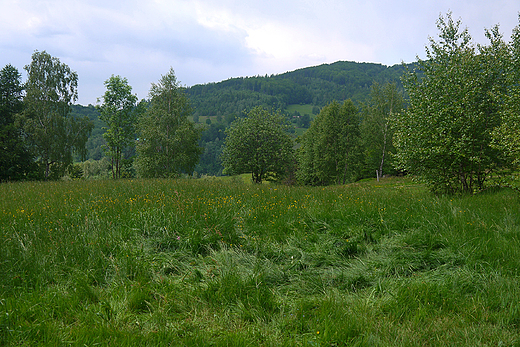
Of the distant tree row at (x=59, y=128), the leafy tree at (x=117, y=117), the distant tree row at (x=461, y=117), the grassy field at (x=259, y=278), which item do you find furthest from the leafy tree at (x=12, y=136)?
the distant tree row at (x=461, y=117)

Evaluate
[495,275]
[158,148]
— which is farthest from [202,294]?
[158,148]

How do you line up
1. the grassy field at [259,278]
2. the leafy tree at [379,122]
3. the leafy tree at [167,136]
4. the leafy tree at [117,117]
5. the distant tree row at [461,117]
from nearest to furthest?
the grassy field at [259,278] → the distant tree row at [461,117] → the leafy tree at [167,136] → the leafy tree at [117,117] → the leafy tree at [379,122]

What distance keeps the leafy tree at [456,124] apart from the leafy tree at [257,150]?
67.6ft

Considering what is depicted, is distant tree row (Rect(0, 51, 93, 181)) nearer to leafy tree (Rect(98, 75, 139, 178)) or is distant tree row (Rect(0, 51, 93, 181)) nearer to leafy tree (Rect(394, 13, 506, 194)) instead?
leafy tree (Rect(98, 75, 139, 178))

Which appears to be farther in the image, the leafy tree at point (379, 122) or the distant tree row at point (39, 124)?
the leafy tree at point (379, 122)

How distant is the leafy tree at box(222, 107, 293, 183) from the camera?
31.4m

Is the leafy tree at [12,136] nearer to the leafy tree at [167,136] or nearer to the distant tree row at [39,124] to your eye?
the distant tree row at [39,124]

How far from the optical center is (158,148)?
1238 inches

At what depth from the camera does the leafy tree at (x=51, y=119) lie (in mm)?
28141

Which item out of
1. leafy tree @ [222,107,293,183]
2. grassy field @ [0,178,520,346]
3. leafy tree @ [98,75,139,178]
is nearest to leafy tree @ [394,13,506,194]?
grassy field @ [0,178,520,346]

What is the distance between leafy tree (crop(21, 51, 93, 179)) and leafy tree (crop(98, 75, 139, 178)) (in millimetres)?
5040

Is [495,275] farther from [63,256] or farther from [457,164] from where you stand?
[457,164]

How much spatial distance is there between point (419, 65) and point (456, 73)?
2883 millimetres

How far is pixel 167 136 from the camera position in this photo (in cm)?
3112
